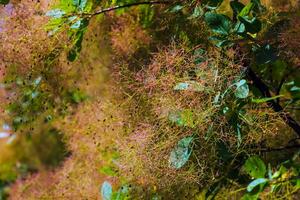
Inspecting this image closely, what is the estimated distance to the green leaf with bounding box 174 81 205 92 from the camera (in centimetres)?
128

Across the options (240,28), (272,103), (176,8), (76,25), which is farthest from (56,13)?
(272,103)

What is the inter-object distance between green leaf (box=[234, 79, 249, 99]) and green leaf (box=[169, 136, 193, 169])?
0.39 ft

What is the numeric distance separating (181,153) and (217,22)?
10.4 inches

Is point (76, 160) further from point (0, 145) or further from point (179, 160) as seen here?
point (0, 145)

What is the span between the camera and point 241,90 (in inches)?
49.3

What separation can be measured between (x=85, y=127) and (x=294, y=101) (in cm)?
64

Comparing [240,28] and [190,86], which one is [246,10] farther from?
[190,86]

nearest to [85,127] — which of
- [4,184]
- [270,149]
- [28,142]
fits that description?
[270,149]

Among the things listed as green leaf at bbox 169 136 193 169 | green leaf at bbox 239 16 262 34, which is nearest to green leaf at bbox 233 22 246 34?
green leaf at bbox 239 16 262 34

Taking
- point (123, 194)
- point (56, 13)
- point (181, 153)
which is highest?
point (56, 13)

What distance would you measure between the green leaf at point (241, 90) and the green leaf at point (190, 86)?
0.21 feet

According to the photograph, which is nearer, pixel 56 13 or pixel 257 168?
pixel 257 168

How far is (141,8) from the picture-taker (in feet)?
5.27

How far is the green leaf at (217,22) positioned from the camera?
51.8 inches
